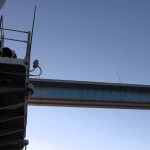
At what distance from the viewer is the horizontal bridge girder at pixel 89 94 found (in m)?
26.8

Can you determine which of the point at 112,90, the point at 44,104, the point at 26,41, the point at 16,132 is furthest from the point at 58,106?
the point at 26,41

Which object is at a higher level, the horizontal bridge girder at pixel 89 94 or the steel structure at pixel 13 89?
the horizontal bridge girder at pixel 89 94

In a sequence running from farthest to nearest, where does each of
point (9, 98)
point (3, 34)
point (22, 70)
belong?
point (3, 34)
point (9, 98)
point (22, 70)

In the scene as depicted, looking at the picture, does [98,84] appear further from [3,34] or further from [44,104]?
[3,34]

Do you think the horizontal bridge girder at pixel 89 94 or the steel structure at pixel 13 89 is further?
the horizontal bridge girder at pixel 89 94

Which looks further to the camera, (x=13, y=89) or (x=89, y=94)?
(x=89, y=94)

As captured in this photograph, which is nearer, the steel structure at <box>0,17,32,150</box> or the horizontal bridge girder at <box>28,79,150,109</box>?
the steel structure at <box>0,17,32,150</box>

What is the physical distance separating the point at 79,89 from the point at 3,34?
17229mm

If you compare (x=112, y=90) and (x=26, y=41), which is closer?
(x=26, y=41)

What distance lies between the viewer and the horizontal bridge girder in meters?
26.8

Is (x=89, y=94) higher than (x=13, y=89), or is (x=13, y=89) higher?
(x=89, y=94)

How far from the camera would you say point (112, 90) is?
28891 millimetres

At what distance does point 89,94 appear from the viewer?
2784cm

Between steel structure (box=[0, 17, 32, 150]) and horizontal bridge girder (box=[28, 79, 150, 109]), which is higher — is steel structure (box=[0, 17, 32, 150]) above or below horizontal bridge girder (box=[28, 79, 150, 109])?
below
